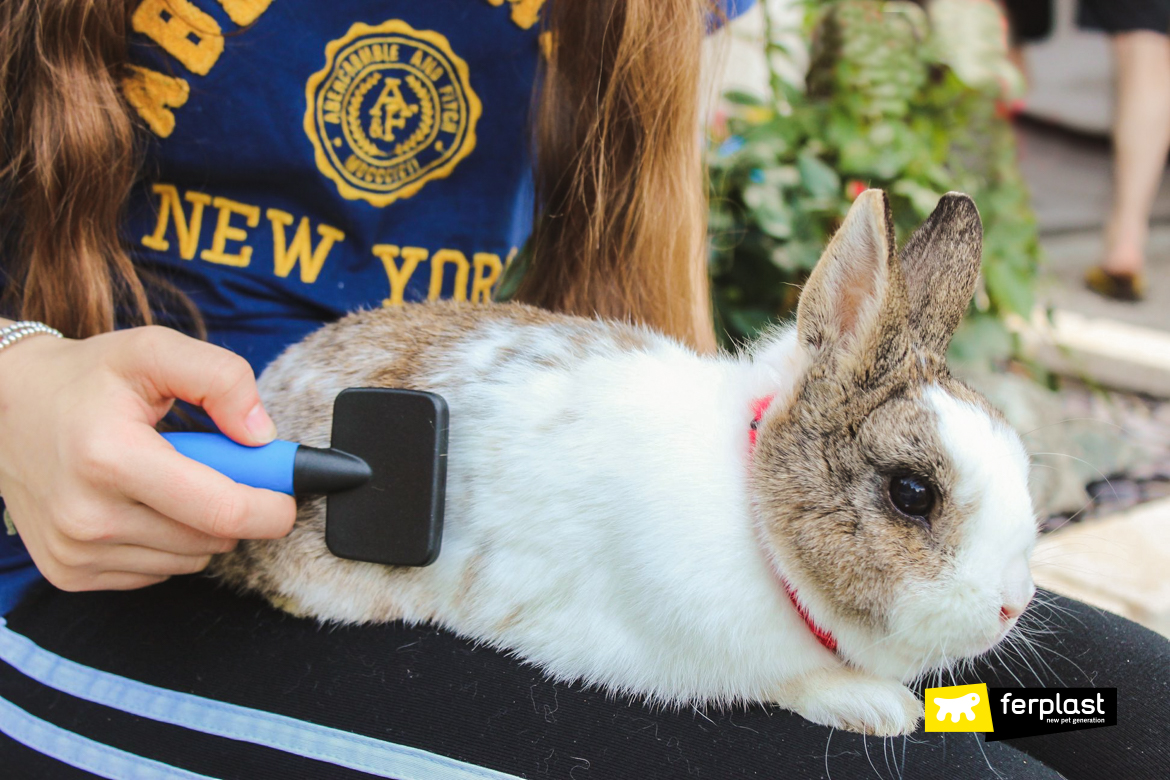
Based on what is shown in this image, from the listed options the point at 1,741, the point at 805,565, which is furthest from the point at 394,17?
the point at 1,741

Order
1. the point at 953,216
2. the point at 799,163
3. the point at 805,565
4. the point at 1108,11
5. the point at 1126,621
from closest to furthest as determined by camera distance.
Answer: the point at 805,565 < the point at 953,216 < the point at 1126,621 < the point at 799,163 < the point at 1108,11

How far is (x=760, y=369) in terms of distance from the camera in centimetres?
138

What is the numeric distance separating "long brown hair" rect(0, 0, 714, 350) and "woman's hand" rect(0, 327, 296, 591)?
270 millimetres

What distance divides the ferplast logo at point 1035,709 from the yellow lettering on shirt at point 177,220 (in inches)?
55.2

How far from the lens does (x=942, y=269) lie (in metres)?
1.30

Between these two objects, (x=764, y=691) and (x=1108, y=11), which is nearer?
(x=764, y=691)

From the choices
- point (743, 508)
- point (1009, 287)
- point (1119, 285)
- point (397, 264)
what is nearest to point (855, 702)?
point (743, 508)

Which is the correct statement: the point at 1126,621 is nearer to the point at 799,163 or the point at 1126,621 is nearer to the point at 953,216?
the point at 953,216

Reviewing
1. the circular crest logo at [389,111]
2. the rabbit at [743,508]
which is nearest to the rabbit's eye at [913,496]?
the rabbit at [743,508]

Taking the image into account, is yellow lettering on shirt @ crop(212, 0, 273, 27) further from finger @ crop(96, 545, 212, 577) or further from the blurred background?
the blurred background

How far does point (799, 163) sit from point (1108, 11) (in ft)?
9.41

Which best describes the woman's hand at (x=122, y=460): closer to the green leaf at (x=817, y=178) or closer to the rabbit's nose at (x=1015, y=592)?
the rabbit's nose at (x=1015, y=592)

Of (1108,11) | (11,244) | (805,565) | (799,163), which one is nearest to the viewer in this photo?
(805,565)

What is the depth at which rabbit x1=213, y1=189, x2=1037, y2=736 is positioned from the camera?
1175mm
